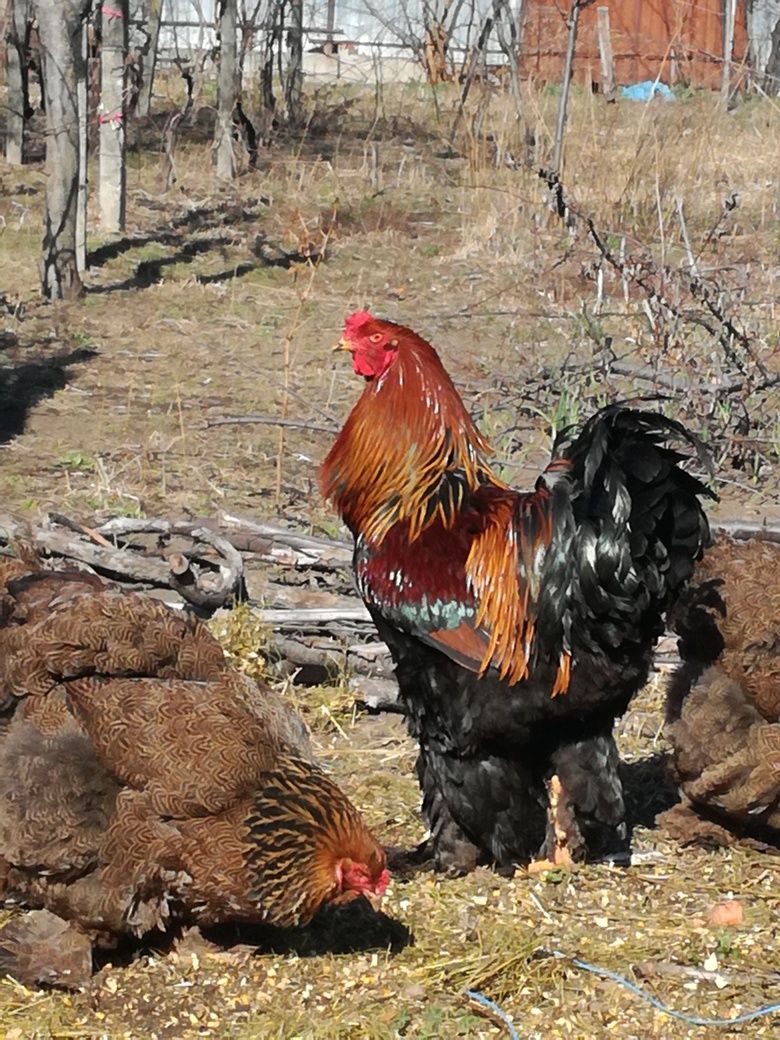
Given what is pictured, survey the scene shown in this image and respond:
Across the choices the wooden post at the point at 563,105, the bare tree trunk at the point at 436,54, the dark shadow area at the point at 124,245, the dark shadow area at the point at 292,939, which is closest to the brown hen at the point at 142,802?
the dark shadow area at the point at 292,939

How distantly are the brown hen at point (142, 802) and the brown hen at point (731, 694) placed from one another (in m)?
1.40

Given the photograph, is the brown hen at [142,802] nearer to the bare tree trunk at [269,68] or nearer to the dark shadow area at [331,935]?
the dark shadow area at [331,935]

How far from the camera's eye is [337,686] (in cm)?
601

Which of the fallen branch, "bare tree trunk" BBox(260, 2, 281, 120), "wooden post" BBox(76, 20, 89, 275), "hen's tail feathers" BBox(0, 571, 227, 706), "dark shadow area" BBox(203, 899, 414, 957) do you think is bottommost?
"dark shadow area" BBox(203, 899, 414, 957)

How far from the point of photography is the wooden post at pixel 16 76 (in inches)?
603

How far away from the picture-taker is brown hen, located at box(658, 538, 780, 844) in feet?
15.3

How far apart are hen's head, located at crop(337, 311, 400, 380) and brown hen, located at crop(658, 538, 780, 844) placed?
1.36 m

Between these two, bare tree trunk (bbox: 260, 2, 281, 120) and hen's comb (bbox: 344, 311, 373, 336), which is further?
bare tree trunk (bbox: 260, 2, 281, 120)

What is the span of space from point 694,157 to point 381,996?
1282cm

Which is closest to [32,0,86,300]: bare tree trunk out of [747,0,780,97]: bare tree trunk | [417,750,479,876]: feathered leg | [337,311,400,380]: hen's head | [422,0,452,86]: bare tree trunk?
[337,311,400,380]: hen's head

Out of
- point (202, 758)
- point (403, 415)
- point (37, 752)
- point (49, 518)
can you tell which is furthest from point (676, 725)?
point (49, 518)

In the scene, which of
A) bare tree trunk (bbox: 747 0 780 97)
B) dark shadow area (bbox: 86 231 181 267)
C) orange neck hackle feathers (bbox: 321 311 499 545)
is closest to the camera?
orange neck hackle feathers (bbox: 321 311 499 545)

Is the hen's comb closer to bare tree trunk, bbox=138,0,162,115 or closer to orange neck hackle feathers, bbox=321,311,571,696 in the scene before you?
orange neck hackle feathers, bbox=321,311,571,696

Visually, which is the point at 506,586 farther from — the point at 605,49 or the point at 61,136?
the point at 605,49
